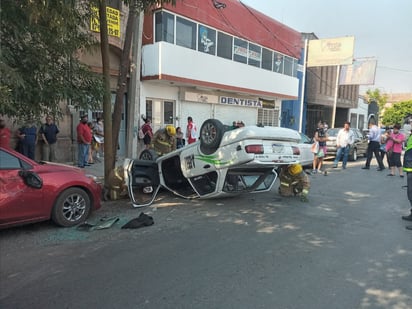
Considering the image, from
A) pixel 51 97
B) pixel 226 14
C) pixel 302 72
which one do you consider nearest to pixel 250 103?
pixel 226 14

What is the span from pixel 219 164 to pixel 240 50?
12.6 meters

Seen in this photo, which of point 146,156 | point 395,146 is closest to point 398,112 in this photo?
point 395,146

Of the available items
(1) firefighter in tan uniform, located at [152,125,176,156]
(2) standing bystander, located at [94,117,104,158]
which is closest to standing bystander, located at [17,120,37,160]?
(2) standing bystander, located at [94,117,104,158]

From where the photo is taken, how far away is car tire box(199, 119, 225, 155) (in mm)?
6285

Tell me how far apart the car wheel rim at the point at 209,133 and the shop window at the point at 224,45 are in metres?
10.5

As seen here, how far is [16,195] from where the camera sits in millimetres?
4750

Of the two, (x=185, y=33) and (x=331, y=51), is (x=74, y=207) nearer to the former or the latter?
(x=185, y=33)

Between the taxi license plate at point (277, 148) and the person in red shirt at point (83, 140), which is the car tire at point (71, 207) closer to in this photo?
the taxi license plate at point (277, 148)

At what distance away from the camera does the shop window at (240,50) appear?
675 inches

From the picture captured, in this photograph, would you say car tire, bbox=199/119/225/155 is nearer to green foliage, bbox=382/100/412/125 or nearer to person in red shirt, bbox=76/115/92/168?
person in red shirt, bbox=76/115/92/168

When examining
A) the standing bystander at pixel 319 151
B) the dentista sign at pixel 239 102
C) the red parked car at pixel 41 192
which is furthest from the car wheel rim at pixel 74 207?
the dentista sign at pixel 239 102

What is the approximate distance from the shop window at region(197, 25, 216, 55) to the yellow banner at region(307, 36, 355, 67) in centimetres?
1079

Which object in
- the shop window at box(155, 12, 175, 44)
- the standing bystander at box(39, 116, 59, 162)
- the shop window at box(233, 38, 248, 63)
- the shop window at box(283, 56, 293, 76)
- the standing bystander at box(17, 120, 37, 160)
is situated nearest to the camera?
the standing bystander at box(17, 120, 37, 160)

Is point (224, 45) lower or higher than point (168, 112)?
higher
